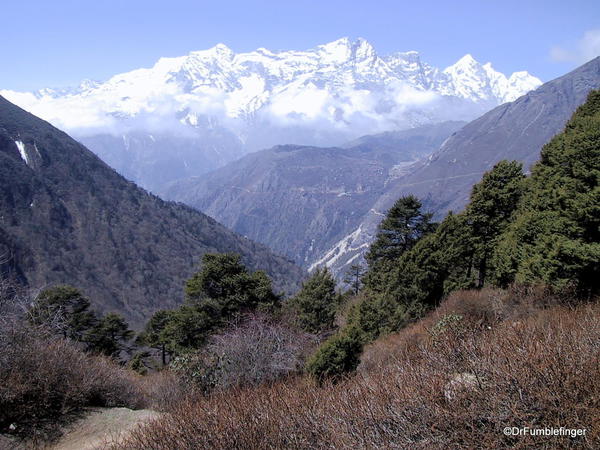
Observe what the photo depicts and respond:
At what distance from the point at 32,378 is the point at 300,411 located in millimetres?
9324

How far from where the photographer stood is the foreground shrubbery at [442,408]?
4.75 m

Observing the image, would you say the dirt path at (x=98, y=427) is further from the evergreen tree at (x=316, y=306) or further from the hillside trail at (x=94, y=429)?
the evergreen tree at (x=316, y=306)

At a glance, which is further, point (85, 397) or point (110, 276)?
point (110, 276)

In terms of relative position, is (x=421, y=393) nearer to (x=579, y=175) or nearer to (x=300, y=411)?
(x=300, y=411)

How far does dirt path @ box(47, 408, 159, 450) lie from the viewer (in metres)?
11.2

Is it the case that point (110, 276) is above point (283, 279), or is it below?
above

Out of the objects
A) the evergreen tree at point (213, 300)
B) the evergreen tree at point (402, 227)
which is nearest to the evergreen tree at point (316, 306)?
the evergreen tree at point (213, 300)

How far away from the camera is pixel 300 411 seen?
22.8 ft

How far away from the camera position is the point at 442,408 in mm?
5195

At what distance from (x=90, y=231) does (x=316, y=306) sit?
470ft

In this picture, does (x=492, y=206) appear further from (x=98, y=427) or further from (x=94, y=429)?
(x=94, y=429)

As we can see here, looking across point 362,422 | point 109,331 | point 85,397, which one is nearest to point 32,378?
point 85,397

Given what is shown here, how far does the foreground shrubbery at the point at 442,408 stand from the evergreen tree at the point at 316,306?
71.2ft

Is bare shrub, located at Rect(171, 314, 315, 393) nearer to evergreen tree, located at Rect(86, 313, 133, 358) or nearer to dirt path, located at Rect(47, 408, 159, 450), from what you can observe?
dirt path, located at Rect(47, 408, 159, 450)
